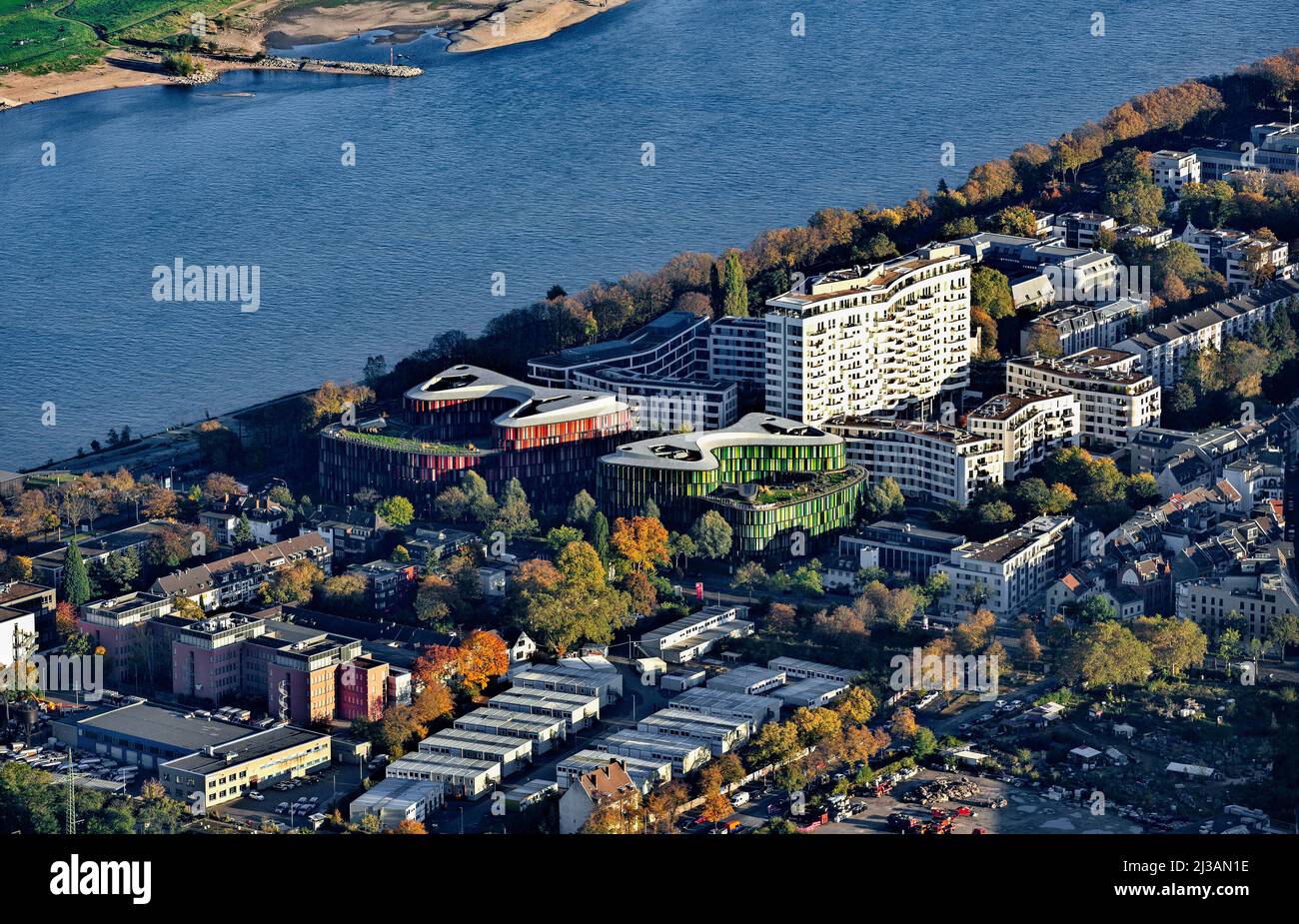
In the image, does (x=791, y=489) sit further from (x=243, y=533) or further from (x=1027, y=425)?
(x=243, y=533)

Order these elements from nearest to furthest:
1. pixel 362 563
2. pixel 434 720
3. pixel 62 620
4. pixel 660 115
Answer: pixel 434 720 → pixel 62 620 → pixel 362 563 → pixel 660 115

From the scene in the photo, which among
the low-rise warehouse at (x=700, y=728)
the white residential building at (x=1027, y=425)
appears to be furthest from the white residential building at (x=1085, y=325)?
the low-rise warehouse at (x=700, y=728)

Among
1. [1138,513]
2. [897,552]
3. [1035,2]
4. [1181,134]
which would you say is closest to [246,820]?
[897,552]

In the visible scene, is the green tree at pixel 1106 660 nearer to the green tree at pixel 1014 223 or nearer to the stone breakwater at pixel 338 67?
the green tree at pixel 1014 223

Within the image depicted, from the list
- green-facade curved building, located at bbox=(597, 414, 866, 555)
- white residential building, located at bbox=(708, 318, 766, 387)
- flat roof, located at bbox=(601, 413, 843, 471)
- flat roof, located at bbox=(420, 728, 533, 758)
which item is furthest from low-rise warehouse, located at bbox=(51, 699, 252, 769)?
white residential building, located at bbox=(708, 318, 766, 387)

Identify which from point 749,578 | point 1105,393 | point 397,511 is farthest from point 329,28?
point 749,578

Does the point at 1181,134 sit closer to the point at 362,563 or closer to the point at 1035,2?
the point at 1035,2

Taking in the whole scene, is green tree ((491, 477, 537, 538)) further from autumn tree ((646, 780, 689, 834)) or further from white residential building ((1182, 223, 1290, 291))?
white residential building ((1182, 223, 1290, 291))
